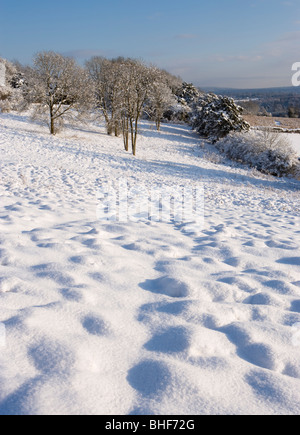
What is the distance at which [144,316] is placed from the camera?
2.62 m

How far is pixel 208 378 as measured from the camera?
190 cm

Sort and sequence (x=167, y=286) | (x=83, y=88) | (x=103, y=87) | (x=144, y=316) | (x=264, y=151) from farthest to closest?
(x=103, y=87), (x=264, y=151), (x=83, y=88), (x=167, y=286), (x=144, y=316)

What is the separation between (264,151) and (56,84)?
17445 millimetres

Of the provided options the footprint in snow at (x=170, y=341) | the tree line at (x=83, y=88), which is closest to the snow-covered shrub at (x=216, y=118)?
the tree line at (x=83, y=88)

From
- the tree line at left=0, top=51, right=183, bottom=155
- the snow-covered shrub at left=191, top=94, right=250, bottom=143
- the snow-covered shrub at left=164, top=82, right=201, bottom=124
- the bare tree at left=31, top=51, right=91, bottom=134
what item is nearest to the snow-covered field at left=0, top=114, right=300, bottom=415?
the tree line at left=0, top=51, right=183, bottom=155

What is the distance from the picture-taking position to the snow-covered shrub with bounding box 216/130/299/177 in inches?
894

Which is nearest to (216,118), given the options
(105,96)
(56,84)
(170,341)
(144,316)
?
(105,96)

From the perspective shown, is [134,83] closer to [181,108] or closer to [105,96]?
[105,96]

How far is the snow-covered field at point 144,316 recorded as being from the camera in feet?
5.72

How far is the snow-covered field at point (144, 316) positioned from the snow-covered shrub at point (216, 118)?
27.7m

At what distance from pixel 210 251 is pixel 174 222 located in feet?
6.97

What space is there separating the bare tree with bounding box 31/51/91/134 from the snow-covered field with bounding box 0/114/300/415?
17979 millimetres

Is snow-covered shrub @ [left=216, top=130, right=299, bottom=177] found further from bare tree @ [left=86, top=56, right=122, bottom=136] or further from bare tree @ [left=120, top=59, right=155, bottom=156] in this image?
bare tree @ [left=86, top=56, right=122, bottom=136]

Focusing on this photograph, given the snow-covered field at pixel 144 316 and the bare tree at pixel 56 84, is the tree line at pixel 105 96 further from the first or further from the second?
the snow-covered field at pixel 144 316
